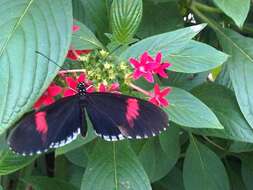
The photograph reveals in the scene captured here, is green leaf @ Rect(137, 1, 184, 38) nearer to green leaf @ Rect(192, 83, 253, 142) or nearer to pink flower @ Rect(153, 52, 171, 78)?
green leaf @ Rect(192, 83, 253, 142)

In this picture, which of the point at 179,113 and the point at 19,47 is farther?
the point at 179,113

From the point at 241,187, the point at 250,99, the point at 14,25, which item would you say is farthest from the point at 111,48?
the point at 241,187

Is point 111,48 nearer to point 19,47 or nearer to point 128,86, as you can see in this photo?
point 128,86

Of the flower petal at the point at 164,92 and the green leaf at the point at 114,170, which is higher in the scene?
the flower petal at the point at 164,92

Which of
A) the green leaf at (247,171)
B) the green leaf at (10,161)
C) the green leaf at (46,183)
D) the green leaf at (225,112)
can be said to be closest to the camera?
the green leaf at (10,161)

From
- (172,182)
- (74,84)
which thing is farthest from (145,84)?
(172,182)

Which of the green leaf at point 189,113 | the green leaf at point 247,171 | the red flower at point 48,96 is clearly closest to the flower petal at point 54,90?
the red flower at point 48,96

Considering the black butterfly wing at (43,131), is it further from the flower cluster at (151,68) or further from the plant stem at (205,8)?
the plant stem at (205,8)

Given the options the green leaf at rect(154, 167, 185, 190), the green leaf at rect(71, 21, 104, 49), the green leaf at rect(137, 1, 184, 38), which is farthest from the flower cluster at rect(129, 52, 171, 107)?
the green leaf at rect(154, 167, 185, 190)
